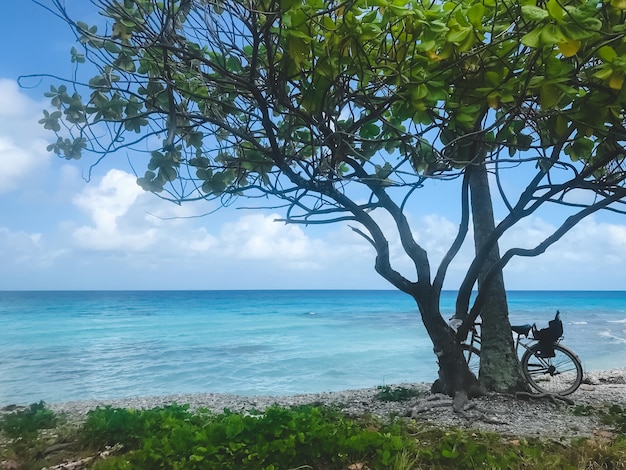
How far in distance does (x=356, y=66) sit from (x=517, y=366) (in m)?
4.22

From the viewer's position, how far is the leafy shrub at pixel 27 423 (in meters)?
4.46

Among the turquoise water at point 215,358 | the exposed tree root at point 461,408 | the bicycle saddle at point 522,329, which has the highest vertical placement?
the bicycle saddle at point 522,329

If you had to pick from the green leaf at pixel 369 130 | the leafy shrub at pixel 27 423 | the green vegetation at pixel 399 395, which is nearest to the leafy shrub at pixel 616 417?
the green vegetation at pixel 399 395

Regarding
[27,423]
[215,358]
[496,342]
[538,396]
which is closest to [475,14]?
[496,342]

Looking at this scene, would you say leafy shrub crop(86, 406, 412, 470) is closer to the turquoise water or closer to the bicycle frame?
the bicycle frame

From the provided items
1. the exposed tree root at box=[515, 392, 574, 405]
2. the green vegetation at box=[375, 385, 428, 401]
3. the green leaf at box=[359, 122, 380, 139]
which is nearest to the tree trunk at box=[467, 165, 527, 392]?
the exposed tree root at box=[515, 392, 574, 405]

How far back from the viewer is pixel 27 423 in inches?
182

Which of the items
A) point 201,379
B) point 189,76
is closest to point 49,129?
point 189,76

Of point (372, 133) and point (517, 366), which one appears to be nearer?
point (372, 133)

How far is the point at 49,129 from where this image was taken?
4078 mm

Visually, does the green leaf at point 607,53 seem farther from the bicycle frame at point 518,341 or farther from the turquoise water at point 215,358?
the turquoise water at point 215,358

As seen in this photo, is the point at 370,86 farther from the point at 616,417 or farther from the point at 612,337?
the point at 612,337

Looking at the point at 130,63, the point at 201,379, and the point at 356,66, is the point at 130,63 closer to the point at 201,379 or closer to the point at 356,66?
the point at 356,66

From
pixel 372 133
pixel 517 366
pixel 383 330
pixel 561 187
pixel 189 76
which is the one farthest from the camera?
pixel 383 330
